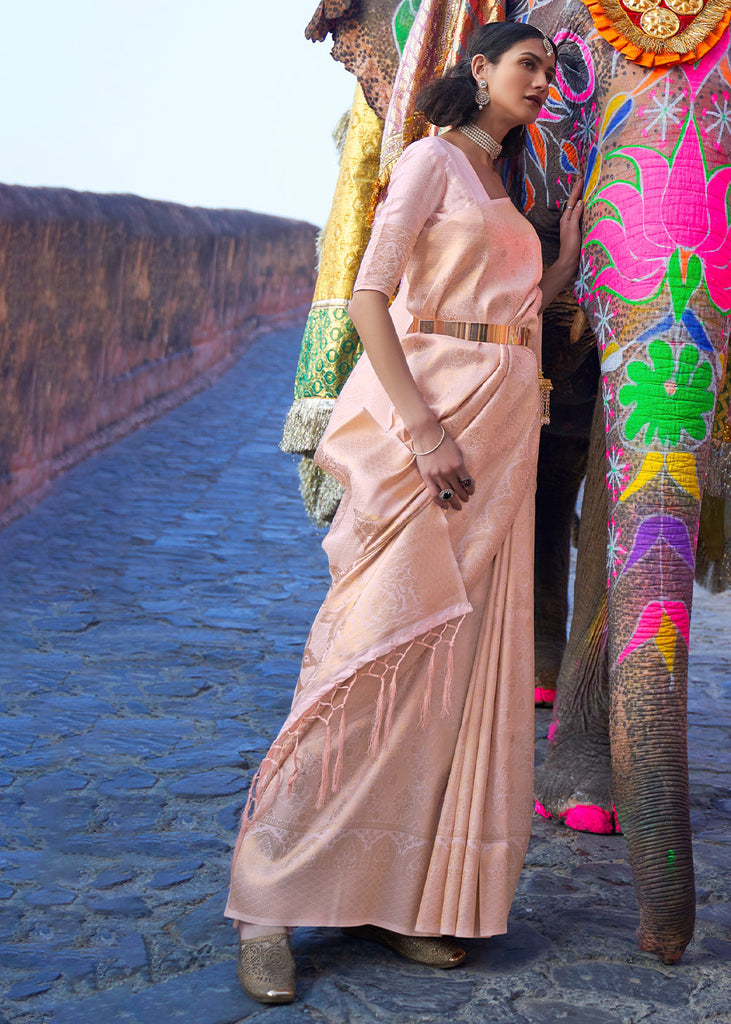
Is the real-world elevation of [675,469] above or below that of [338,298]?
below

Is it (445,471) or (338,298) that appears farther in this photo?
(338,298)

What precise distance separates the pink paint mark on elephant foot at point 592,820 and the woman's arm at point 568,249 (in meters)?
1.35

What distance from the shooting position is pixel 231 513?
820 cm

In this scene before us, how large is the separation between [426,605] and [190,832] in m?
1.17

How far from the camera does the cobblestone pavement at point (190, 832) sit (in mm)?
2469

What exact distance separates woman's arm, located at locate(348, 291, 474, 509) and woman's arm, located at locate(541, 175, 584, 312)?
1.60 ft

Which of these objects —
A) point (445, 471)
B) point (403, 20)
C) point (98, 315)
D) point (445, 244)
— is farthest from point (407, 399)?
point (98, 315)

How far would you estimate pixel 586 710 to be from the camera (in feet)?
11.8

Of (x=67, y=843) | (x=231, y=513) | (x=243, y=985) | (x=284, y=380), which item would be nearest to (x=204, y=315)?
(x=284, y=380)

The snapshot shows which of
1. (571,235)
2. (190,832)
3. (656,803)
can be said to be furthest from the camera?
(190,832)

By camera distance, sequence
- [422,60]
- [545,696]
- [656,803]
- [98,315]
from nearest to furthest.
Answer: [656,803], [422,60], [545,696], [98,315]

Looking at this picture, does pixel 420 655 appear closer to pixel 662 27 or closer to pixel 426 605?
pixel 426 605

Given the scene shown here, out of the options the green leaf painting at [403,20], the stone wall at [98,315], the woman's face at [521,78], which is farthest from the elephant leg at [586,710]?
the stone wall at [98,315]

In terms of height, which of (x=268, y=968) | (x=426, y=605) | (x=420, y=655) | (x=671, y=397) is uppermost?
(x=671, y=397)
